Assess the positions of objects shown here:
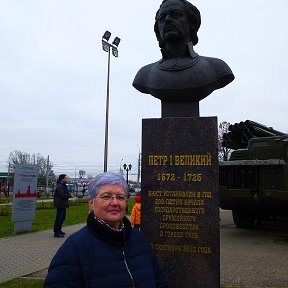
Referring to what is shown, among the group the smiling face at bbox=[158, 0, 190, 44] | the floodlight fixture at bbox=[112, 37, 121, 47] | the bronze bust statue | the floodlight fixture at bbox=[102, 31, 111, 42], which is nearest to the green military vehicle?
the bronze bust statue

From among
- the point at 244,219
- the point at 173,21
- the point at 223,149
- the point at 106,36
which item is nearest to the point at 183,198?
the point at 173,21

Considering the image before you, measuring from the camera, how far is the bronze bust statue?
518 centimetres

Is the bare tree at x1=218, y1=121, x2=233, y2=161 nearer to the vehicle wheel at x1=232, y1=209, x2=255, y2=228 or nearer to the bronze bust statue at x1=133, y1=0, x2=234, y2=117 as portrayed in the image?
the vehicle wheel at x1=232, y1=209, x2=255, y2=228

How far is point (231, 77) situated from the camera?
5301 mm

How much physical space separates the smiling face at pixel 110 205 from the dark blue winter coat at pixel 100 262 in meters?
0.06

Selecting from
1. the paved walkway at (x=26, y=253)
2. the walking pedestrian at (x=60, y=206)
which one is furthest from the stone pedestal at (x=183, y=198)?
the walking pedestrian at (x=60, y=206)

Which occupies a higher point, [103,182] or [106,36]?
[106,36]

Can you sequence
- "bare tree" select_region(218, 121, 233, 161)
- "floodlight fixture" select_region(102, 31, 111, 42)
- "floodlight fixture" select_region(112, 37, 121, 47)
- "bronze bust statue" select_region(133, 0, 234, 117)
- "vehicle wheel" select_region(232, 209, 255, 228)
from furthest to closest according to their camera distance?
"bare tree" select_region(218, 121, 233, 161) → "floodlight fixture" select_region(112, 37, 121, 47) → "floodlight fixture" select_region(102, 31, 111, 42) → "vehicle wheel" select_region(232, 209, 255, 228) → "bronze bust statue" select_region(133, 0, 234, 117)

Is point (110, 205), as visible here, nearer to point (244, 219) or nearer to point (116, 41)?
point (244, 219)

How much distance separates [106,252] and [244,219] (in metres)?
13.1

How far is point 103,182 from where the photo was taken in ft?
7.67

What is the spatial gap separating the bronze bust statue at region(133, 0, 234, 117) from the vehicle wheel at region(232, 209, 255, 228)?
9.74 metres

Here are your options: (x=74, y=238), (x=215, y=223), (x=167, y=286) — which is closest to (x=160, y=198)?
(x=215, y=223)

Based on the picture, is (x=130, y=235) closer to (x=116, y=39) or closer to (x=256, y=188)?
(x=256, y=188)
